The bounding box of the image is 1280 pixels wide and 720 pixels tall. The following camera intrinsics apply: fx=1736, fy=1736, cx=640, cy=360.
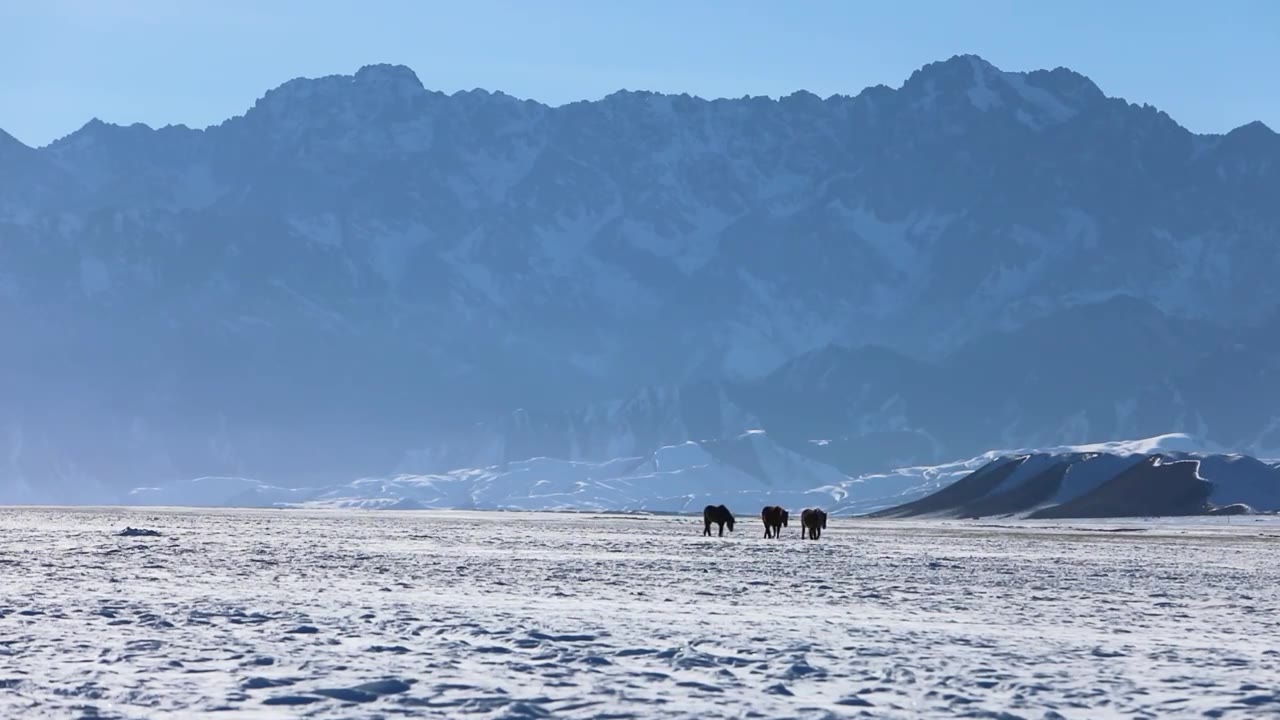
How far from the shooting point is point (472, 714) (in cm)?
1547

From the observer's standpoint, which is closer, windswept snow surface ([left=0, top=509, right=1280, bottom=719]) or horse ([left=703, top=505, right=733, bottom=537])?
windswept snow surface ([left=0, top=509, right=1280, bottom=719])

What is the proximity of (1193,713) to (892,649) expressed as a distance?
5.02m

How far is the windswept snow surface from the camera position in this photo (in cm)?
1623

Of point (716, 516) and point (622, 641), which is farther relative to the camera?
point (716, 516)

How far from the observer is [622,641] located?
68.9 ft

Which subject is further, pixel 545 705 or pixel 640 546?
pixel 640 546

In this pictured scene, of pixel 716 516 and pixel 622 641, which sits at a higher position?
pixel 716 516

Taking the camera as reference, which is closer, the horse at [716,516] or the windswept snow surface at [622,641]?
the windswept snow surface at [622,641]

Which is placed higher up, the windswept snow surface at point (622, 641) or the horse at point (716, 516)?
the horse at point (716, 516)

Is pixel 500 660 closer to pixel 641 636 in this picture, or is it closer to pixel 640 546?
pixel 641 636

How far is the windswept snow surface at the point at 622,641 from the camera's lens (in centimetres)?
1623

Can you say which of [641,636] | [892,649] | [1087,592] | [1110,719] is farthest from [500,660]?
[1087,592]

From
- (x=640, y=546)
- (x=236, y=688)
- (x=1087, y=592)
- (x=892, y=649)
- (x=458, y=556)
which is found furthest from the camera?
(x=640, y=546)

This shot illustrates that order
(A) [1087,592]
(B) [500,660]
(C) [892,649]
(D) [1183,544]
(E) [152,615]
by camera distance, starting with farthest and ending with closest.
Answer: (D) [1183,544], (A) [1087,592], (E) [152,615], (C) [892,649], (B) [500,660]
